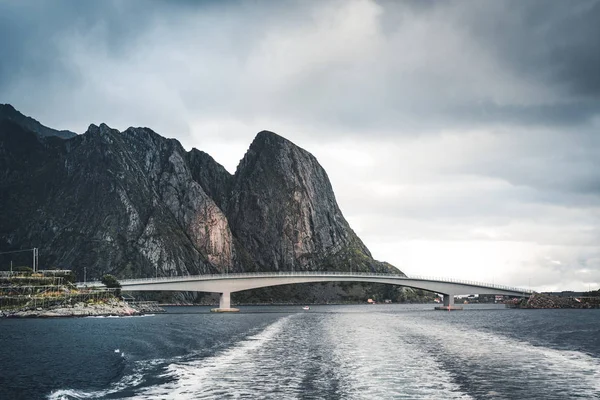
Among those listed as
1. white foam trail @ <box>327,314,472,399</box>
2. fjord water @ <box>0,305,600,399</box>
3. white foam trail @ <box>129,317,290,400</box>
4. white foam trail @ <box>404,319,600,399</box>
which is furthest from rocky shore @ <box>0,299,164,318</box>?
white foam trail @ <box>404,319,600,399</box>

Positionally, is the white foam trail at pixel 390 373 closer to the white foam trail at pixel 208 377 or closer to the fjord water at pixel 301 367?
the fjord water at pixel 301 367

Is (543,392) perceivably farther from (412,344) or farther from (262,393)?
(412,344)

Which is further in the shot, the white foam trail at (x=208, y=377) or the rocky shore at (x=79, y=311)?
the rocky shore at (x=79, y=311)

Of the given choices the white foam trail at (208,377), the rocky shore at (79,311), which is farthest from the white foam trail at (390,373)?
the rocky shore at (79,311)

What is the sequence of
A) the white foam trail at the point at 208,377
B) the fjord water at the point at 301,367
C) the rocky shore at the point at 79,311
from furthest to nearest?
the rocky shore at the point at 79,311, the fjord water at the point at 301,367, the white foam trail at the point at 208,377

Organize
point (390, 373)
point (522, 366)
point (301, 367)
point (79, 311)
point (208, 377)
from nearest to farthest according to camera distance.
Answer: point (208, 377) → point (390, 373) → point (301, 367) → point (522, 366) → point (79, 311)

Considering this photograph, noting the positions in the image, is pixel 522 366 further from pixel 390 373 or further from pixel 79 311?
pixel 79 311

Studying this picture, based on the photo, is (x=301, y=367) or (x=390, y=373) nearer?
(x=390, y=373)

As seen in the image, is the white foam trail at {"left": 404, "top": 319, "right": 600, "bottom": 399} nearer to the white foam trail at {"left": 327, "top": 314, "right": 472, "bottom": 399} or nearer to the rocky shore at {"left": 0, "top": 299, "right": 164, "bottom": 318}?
the white foam trail at {"left": 327, "top": 314, "right": 472, "bottom": 399}

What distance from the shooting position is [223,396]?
4203cm

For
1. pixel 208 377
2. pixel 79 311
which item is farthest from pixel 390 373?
pixel 79 311

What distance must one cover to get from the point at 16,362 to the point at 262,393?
33.9 m

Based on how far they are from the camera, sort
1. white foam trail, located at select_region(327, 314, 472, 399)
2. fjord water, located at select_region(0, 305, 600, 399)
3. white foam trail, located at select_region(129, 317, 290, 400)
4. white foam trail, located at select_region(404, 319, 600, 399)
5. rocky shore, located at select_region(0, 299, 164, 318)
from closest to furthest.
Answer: white foam trail, located at select_region(327, 314, 472, 399)
white foam trail, located at select_region(129, 317, 290, 400)
fjord water, located at select_region(0, 305, 600, 399)
white foam trail, located at select_region(404, 319, 600, 399)
rocky shore, located at select_region(0, 299, 164, 318)

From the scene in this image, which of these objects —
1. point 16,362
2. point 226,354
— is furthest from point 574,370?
point 16,362
